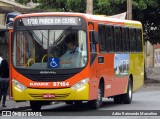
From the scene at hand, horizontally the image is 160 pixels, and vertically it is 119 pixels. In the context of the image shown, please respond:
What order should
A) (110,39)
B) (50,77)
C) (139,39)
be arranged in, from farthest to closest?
(139,39) < (110,39) < (50,77)

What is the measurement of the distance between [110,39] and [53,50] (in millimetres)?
3196

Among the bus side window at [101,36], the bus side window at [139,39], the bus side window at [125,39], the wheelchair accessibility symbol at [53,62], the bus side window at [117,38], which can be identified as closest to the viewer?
the wheelchair accessibility symbol at [53,62]

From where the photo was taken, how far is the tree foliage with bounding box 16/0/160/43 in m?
38.8

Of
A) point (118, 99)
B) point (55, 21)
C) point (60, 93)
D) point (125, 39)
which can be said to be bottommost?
point (118, 99)

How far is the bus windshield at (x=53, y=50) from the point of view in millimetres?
18656

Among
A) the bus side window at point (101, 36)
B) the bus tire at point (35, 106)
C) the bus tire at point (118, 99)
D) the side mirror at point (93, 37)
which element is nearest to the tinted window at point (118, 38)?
the bus side window at point (101, 36)

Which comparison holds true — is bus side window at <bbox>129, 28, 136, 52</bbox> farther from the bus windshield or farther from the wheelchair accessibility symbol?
the wheelchair accessibility symbol

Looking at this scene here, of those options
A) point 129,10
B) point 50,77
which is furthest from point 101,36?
point 129,10

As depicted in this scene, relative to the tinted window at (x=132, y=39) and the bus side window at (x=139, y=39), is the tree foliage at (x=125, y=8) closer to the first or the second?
the bus side window at (x=139, y=39)

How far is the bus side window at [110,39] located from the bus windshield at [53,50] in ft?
7.81

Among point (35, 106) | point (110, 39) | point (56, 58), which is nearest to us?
point (56, 58)

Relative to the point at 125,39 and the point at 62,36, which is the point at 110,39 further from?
the point at 62,36

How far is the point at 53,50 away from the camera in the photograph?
18797 mm

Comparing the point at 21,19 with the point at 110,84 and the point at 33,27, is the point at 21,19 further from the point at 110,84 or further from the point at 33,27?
the point at 110,84
